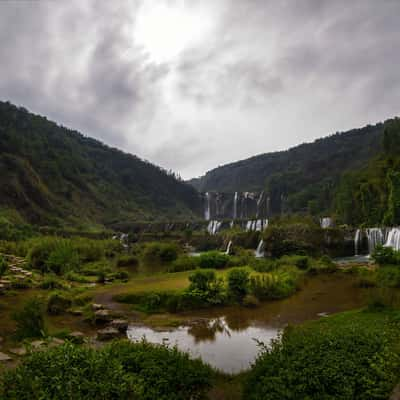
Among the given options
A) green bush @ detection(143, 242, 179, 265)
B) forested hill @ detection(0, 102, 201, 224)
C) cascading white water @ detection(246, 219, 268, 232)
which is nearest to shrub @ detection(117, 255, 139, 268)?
green bush @ detection(143, 242, 179, 265)

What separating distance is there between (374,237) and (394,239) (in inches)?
98.5

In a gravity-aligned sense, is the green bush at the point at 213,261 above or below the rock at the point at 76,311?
above

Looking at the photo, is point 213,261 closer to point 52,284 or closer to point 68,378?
point 52,284

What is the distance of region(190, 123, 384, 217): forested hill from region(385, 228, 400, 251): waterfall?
58505 millimetres

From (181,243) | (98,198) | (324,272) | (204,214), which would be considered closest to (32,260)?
(324,272)

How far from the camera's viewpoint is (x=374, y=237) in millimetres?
35062

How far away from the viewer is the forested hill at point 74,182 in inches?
3093

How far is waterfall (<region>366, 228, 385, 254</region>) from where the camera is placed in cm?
3425

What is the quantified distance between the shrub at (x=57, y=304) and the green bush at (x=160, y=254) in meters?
19.0

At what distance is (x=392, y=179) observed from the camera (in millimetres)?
45719

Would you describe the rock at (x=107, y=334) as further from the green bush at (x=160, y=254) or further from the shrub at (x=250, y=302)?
the green bush at (x=160, y=254)

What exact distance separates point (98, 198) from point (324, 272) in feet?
307

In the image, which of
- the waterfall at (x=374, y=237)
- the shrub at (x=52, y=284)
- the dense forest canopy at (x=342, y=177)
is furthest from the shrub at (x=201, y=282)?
the dense forest canopy at (x=342, y=177)

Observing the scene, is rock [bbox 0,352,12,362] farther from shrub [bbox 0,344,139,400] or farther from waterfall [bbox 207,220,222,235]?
waterfall [bbox 207,220,222,235]
